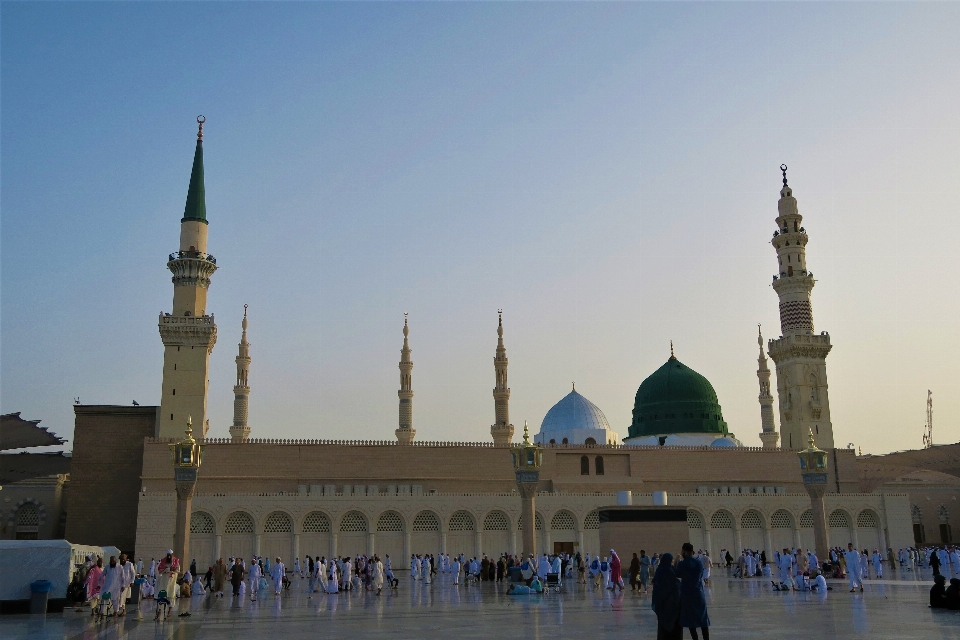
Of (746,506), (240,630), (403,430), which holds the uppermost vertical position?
(403,430)

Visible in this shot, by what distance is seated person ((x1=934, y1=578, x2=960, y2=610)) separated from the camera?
1253 cm

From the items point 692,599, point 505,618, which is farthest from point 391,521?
point 692,599

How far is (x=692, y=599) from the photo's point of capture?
7.77 metres

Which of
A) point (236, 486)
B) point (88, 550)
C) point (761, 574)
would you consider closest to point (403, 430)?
point (236, 486)

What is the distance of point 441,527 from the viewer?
33312 millimetres

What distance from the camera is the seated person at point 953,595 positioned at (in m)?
12.5

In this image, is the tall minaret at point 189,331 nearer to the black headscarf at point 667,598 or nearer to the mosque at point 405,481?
the mosque at point 405,481

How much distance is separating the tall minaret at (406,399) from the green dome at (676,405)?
15967mm

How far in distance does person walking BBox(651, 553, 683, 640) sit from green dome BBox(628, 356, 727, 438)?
1654 inches

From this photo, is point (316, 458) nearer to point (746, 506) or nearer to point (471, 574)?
point (471, 574)

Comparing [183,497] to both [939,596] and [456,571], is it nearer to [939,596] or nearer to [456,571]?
[456,571]

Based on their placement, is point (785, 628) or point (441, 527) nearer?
point (785, 628)

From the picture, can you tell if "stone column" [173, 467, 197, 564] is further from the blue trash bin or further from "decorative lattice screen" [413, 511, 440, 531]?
"decorative lattice screen" [413, 511, 440, 531]

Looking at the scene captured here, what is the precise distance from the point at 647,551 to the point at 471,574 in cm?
534
